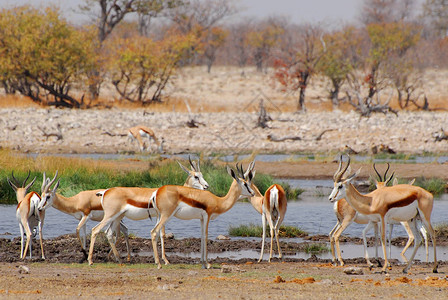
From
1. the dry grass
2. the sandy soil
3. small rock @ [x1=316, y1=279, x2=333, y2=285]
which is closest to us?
the sandy soil

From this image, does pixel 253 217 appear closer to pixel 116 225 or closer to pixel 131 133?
pixel 116 225

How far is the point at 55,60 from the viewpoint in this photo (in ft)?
112

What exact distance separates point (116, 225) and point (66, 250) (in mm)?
1167

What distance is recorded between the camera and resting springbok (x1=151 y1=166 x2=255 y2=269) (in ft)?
26.9

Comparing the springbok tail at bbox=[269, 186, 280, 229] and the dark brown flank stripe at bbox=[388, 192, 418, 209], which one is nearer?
the dark brown flank stripe at bbox=[388, 192, 418, 209]

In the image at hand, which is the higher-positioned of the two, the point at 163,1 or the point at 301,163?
the point at 163,1

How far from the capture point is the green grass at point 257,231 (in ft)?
37.8

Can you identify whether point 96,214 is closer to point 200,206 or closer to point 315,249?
point 200,206

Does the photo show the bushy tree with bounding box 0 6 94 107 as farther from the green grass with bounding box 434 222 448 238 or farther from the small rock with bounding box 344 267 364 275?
the small rock with bounding box 344 267 364 275

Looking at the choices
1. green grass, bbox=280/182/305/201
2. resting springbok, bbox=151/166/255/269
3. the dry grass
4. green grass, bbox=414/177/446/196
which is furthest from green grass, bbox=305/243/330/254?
the dry grass

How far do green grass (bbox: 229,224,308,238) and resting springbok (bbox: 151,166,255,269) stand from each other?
10.2ft

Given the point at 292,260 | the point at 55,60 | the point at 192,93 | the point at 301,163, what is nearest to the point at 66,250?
the point at 292,260

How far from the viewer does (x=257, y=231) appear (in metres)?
11.5

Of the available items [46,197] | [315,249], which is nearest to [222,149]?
[315,249]
